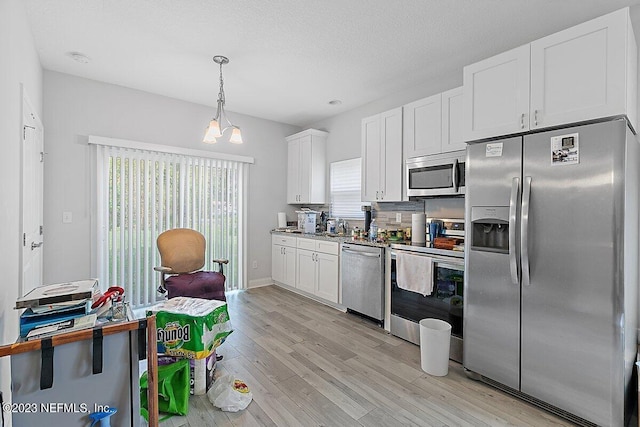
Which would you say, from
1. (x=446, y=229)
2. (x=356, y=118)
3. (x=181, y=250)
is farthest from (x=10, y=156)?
(x=356, y=118)

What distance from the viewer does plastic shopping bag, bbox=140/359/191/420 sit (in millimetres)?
1943

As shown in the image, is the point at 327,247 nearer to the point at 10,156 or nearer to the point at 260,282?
the point at 260,282

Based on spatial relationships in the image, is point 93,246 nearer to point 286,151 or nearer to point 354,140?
point 286,151

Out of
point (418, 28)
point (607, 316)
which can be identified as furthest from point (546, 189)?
point (418, 28)

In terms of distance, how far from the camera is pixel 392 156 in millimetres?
3650

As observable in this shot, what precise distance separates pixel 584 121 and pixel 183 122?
431 centimetres

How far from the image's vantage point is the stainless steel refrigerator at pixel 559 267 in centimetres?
175

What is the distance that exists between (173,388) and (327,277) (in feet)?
7.57

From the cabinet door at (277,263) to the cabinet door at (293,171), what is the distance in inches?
34.0

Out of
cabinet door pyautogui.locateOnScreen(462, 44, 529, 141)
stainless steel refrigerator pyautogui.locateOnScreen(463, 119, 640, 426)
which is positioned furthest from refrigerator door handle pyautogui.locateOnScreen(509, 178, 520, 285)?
cabinet door pyautogui.locateOnScreen(462, 44, 529, 141)

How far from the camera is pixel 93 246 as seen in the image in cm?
359

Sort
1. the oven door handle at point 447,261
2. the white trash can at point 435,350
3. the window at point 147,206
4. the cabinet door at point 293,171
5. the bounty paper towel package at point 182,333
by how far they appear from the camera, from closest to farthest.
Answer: the bounty paper towel package at point 182,333
the white trash can at point 435,350
the oven door handle at point 447,261
the window at point 147,206
the cabinet door at point 293,171

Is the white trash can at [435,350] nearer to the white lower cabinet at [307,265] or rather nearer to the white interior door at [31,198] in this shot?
the white lower cabinet at [307,265]

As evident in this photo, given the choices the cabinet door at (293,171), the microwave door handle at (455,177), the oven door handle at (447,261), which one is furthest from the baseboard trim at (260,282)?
the microwave door handle at (455,177)
